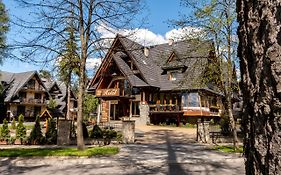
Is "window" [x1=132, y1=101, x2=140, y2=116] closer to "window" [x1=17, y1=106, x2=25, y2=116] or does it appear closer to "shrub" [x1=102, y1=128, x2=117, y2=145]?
"shrub" [x1=102, y1=128, x2=117, y2=145]

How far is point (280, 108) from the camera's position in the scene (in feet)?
5.23

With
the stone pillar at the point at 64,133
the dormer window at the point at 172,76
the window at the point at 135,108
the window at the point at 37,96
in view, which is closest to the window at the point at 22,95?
the window at the point at 37,96

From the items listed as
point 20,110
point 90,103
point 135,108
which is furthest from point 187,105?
point 20,110

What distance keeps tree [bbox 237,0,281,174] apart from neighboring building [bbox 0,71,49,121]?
5366cm

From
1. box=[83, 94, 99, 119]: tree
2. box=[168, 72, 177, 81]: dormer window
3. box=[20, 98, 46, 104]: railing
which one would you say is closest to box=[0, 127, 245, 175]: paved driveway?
box=[168, 72, 177, 81]: dormer window

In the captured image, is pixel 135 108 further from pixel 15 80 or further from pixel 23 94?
pixel 15 80

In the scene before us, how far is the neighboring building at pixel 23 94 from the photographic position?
5147 centimetres

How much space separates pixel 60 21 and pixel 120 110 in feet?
82.5

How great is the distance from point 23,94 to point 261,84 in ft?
187

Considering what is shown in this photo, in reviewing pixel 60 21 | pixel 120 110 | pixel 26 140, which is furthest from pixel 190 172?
pixel 120 110

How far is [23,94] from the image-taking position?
2131 inches

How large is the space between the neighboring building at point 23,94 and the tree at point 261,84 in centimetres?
5366

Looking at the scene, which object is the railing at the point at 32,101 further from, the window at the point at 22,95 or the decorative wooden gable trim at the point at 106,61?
the decorative wooden gable trim at the point at 106,61

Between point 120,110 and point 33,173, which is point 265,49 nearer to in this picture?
point 33,173
